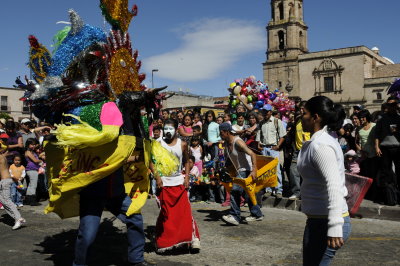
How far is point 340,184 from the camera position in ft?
9.33

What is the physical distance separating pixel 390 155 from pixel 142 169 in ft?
16.9

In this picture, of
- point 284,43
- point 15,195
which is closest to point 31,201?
point 15,195

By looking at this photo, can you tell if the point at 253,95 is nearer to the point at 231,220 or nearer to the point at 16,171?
the point at 16,171

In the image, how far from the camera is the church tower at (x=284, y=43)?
222 feet

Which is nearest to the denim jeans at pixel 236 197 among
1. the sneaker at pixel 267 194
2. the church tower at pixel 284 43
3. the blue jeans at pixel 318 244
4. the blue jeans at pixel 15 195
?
the sneaker at pixel 267 194

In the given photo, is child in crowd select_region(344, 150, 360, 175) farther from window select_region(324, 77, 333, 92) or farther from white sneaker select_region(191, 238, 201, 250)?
window select_region(324, 77, 333, 92)

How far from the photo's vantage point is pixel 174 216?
5348mm

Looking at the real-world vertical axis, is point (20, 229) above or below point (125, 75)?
below

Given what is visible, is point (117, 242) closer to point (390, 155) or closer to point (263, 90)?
point (390, 155)

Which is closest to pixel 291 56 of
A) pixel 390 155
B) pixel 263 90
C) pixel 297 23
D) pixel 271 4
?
pixel 297 23

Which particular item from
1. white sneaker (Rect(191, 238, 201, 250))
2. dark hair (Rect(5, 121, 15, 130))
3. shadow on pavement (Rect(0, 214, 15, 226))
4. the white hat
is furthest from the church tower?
white sneaker (Rect(191, 238, 201, 250))

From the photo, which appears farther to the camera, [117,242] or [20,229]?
[20,229]

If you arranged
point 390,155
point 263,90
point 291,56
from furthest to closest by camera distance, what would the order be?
point 291,56
point 263,90
point 390,155

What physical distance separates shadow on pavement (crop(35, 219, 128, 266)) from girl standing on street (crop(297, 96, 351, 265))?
259 cm
